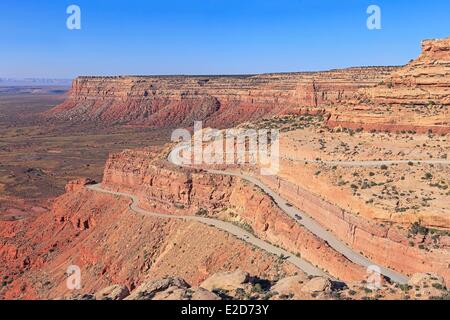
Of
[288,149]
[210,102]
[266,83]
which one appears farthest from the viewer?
[210,102]

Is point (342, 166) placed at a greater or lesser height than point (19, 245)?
greater

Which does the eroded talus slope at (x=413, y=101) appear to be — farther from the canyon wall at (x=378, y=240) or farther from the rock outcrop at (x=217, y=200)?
the rock outcrop at (x=217, y=200)

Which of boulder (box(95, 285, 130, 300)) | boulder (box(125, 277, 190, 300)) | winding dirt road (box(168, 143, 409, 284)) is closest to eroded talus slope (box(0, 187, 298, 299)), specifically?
winding dirt road (box(168, 143, 409, 284))

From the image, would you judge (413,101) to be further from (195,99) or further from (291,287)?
(195,99)

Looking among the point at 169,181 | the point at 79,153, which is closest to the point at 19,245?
the point at 169,181

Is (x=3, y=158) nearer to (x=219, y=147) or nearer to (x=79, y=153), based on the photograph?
(x=79, y=153)

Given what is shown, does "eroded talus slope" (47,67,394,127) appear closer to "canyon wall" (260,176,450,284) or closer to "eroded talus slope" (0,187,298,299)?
"eroded talus slope" (0,187,298,299)
